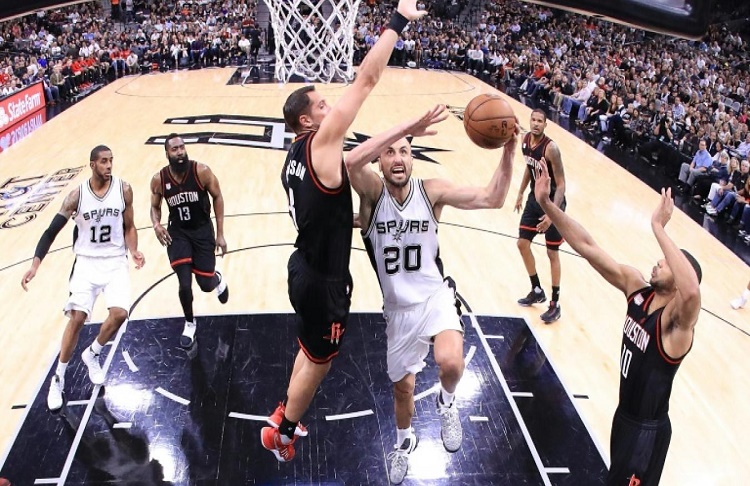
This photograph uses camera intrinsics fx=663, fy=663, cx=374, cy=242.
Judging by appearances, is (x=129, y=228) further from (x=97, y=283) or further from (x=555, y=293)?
(x=555, y=293)

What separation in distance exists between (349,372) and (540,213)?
2366 millimetres

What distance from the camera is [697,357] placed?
595cm

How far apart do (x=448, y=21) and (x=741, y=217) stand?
19.1 meters

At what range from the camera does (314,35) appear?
220 inches

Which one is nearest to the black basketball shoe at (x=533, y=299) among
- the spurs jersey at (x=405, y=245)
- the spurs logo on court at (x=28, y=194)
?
the spurs jersey at (x=405, y=245)

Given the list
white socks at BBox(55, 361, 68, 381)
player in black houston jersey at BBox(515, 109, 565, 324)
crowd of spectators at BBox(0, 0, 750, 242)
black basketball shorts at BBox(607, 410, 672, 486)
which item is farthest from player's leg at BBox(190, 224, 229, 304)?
crowd of spectators at BBox(0, 0, 750, 242)

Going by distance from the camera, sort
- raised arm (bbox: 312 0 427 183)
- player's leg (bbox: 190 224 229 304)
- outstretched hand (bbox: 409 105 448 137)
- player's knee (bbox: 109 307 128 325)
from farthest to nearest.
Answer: player's leg (bbox: 190 224 229 304) → player's knee (bbox: 109 307 128 325) → outstretched hand (bbox: 409 105 448 137) → raised arm (bbox: 312 0 427 183)

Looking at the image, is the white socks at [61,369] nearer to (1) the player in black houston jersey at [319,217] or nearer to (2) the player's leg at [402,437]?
(1) the player in black houston jersey at [319,217]

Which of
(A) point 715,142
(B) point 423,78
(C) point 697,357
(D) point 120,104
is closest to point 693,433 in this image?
(C) point 697,357

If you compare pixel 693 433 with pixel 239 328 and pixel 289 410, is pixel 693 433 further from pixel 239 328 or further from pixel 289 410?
pixel 239 328

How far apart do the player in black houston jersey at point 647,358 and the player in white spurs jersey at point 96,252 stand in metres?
3.25

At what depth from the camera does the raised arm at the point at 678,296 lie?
10.1 ft

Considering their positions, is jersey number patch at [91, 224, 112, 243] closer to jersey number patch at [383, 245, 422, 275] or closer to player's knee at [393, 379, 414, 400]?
jersey number patch at [383, 245, 422, 275]

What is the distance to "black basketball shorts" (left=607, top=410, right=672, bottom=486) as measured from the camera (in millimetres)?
3449
